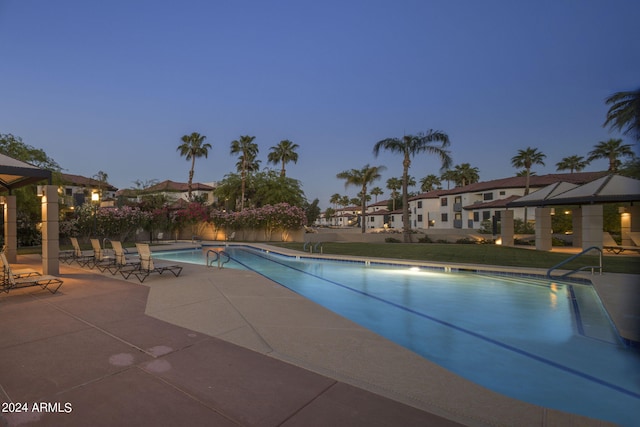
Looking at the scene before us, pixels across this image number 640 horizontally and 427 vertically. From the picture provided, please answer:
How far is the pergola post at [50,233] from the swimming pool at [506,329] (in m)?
7.15

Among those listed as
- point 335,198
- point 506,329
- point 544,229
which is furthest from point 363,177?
point 335,198

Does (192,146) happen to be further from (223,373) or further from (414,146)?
(223,373)

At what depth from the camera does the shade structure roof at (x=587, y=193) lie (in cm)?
1412

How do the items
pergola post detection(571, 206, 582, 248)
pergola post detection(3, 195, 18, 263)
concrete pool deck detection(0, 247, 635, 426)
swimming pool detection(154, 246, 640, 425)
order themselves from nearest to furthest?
concrete pool deck detection(0, 247, 635, 426) → swimming pool detection(154, 246, 640, 425) → pergola post detection(3, 195, 18, 263) → pergola post detection(571, 206, 582, 248)

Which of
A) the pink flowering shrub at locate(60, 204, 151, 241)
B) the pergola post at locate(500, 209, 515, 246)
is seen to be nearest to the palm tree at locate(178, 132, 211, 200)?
the pink flowering shrub at locate(60, 204, 151, 241)

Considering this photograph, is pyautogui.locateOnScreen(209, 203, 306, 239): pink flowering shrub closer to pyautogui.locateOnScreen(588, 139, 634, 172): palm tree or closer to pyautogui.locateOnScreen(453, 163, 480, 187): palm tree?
pyautogui.locateOnScreen(588, 139, 634, 172): palm tree

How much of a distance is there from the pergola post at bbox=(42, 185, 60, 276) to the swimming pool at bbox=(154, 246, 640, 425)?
715 cm

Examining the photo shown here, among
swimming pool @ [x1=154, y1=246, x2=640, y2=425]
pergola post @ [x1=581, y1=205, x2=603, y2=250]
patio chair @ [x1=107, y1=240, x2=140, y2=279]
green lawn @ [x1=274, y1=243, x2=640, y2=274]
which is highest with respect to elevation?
pergola post @ [x1=581, y1=205, x2=603, y2=250]

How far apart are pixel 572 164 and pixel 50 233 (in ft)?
196

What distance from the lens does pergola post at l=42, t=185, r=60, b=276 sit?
940 centimetres

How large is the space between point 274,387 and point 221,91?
57.0 m

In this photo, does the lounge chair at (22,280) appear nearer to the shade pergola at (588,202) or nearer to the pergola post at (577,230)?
the shade pergola at (588,202)

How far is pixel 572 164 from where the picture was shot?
46.6 metres

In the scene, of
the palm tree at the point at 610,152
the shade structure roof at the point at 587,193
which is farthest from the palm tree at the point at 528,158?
the shade structure roof at the point at 587,193
